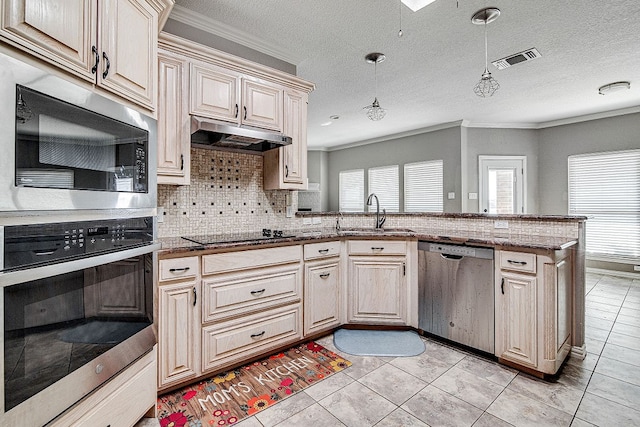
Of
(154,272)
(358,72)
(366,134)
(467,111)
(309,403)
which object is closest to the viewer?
(154,272)

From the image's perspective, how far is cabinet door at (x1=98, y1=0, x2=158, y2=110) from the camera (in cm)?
120

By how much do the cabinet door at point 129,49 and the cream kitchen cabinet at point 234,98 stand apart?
26.0 inches

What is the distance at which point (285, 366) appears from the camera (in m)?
2.19

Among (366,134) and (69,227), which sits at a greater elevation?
(366,134)

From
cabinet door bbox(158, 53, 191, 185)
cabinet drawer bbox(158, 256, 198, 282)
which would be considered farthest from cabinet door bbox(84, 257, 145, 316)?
cabinet door bbox(158, 53, 191, 185)

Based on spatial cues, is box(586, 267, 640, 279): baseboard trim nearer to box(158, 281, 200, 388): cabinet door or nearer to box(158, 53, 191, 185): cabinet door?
box(158, 281, 200, 388): cabinet door

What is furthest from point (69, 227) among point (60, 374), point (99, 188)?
point (60, 374)

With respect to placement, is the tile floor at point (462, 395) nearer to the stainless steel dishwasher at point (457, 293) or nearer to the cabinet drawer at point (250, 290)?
the stainless steel dishwasher at point (457, 293)

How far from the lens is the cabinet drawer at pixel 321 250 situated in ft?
8.24

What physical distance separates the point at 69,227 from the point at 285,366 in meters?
Result: 1.71

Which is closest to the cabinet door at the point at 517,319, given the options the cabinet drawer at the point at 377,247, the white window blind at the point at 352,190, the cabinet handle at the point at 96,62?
the cabinet drawer at the point at 377,247

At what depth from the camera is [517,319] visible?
2.10 meters

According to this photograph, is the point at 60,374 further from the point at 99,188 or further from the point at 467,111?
the point at 467,111

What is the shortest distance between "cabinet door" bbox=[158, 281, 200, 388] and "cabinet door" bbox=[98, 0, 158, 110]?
1088 mm
